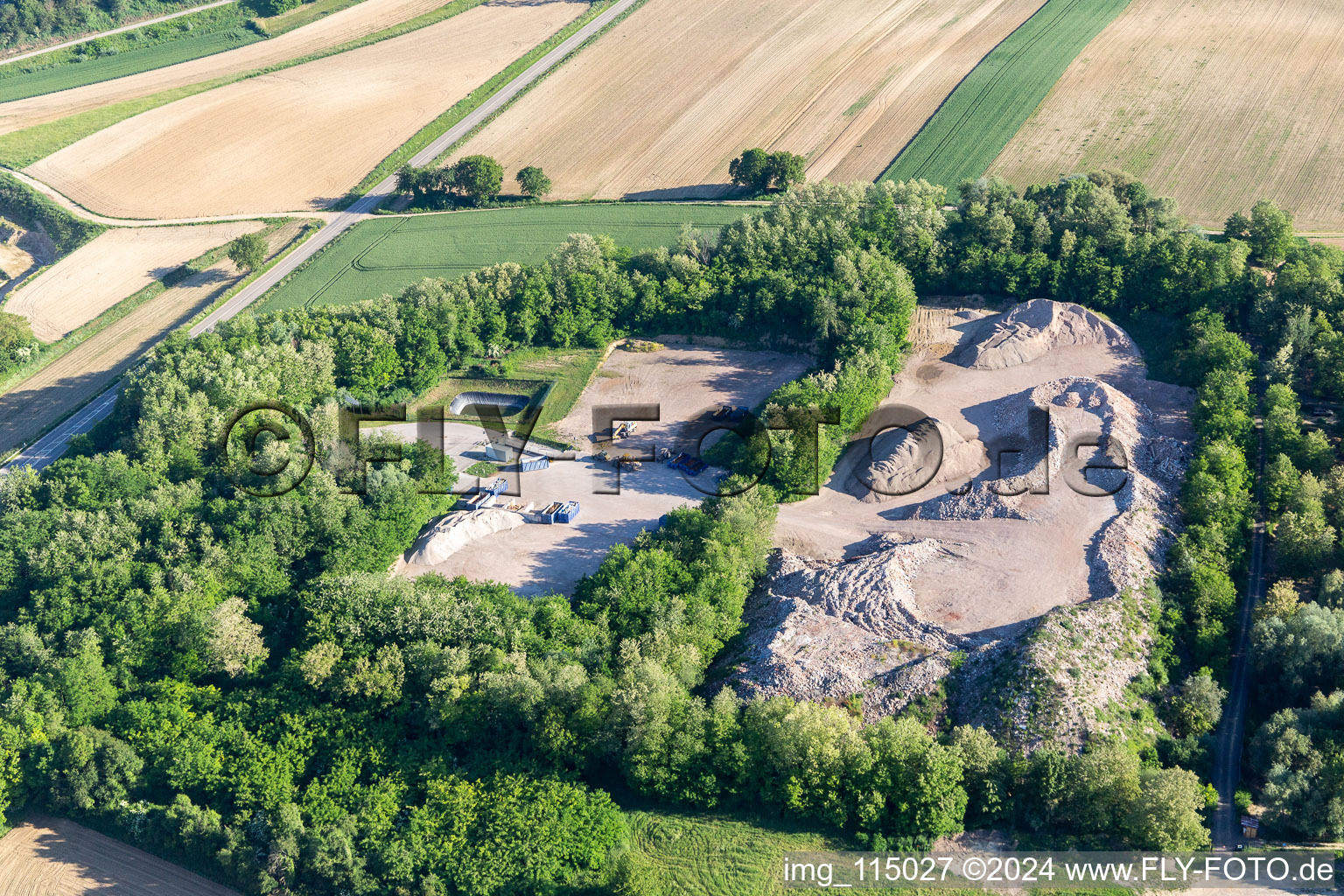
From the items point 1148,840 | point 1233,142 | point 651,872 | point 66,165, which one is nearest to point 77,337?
point 66,165

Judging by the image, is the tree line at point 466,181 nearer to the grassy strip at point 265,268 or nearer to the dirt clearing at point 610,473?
the grassy strip at point 265,268

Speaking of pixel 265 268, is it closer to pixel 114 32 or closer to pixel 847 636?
pixel 114 32

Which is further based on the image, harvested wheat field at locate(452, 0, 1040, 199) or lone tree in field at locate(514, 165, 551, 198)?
harvested wheat field at locate(452, 0, 1040, 199)

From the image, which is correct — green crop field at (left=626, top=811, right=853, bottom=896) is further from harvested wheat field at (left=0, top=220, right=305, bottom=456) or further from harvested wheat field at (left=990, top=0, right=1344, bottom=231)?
harvested wheat field at (left=990, top=0, right=1344, bottom=231)

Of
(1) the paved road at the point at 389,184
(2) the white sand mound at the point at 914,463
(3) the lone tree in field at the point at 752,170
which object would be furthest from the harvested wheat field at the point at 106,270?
(2) the white sand mound at the point at 914,463

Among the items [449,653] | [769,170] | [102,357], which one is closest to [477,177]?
[769,170]

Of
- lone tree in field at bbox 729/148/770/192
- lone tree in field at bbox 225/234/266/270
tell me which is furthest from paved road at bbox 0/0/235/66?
lone tree in field at bbox 729/148/770/192

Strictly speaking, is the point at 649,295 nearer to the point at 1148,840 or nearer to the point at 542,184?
the point at 542,184

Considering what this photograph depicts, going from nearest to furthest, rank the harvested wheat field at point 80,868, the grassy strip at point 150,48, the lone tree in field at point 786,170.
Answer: the harvested wheat field at point 80,868, the lone tree in field at point 786,170, the grassy strip at point 150,48

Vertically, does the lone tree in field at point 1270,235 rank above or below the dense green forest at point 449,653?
above
